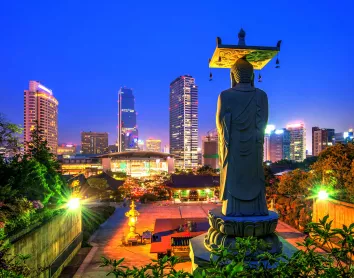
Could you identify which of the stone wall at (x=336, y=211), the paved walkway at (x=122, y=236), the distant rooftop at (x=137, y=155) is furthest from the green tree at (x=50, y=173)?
the distant rooftop at (x=137, y=155)

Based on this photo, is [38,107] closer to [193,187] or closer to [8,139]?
[193,187]

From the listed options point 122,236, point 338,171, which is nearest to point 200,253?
point 122,236

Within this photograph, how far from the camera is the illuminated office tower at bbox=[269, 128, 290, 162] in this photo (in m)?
124

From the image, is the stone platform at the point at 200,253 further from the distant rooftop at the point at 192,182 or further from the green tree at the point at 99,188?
the green tree at the point at 99,188

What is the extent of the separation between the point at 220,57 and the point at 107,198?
20931mm

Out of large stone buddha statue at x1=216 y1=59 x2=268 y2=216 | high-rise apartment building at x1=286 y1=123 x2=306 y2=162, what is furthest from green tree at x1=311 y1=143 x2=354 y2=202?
high-rise apartment building at x1=286 y1=123 x2=306 y2=162

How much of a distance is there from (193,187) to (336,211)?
1357 centimetres

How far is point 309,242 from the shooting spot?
224 cm

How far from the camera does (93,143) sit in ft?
632

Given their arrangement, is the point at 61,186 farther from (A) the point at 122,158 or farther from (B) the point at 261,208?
(A) the point at 122,158

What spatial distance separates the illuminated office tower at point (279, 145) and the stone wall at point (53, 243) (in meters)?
126

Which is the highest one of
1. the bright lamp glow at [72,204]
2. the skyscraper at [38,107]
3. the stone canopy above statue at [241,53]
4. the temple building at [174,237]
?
the skyscraper at [38,107]

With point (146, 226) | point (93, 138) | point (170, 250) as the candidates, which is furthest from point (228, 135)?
point (93, 138)

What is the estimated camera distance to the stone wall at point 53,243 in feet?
20.0
